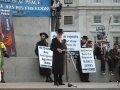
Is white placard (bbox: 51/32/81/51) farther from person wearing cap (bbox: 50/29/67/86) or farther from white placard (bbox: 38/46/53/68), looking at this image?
person wearing cap (bbox: 50/29/67/86)

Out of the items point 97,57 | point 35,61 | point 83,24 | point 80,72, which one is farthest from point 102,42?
point 83,24

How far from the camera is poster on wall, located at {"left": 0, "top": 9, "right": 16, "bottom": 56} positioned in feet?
46.4

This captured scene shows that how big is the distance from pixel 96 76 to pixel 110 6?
4941 cm

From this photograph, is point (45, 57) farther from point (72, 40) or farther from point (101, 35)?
point (101, 35)

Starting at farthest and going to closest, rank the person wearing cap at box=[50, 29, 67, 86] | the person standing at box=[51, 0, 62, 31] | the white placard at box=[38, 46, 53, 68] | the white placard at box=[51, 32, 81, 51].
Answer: the person standing at box=[51, 0, 62, 31] < the white placard at box=[51, 32, 81, 51] < the white placard at box=[38, 46, 53, 68] < the person wearing cap at box=[50, 29, 67, 86]

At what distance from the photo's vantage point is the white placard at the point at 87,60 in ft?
45.8

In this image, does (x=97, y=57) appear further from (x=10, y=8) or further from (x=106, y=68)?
(x=10, y=8)

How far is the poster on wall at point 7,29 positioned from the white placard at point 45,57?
4.45 ft

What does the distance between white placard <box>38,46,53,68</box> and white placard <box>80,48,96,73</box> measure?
1.24 m

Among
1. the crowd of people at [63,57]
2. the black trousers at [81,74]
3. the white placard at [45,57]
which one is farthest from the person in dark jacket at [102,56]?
the white placard at [45,57]

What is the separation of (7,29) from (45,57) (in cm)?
187

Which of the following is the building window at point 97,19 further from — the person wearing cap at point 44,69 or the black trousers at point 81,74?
the person wearing cap at point 44,69

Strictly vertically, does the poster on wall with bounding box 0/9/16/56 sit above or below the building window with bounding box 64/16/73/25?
below

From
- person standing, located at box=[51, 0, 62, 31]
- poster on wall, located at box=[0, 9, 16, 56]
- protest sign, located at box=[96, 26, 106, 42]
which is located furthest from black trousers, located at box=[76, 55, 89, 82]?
poster on wall, located at box=[0, 9, 16, 56]
